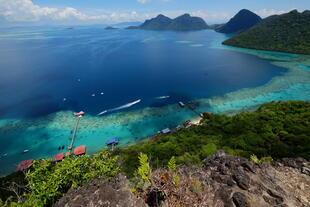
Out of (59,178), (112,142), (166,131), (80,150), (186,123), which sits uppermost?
(59,178)

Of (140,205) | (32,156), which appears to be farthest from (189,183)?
(32,156)

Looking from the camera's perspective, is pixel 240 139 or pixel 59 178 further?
pixel 240 139

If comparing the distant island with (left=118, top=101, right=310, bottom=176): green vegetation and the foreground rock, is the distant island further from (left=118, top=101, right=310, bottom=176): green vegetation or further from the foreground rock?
the foreground rock

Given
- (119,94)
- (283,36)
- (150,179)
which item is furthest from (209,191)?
(283,36)

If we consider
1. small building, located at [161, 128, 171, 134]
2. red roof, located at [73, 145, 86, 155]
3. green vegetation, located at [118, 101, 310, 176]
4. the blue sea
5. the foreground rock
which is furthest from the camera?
the blue sea

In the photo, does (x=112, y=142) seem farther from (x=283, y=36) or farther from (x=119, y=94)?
(x=283, y=36)

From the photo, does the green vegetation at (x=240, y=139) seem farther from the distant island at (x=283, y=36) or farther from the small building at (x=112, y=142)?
the distant island at (x=283, y=36)

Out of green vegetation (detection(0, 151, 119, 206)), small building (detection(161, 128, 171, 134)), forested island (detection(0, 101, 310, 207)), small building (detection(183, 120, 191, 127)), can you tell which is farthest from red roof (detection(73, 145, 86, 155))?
small building (detection(183, 120, 191, 127))
